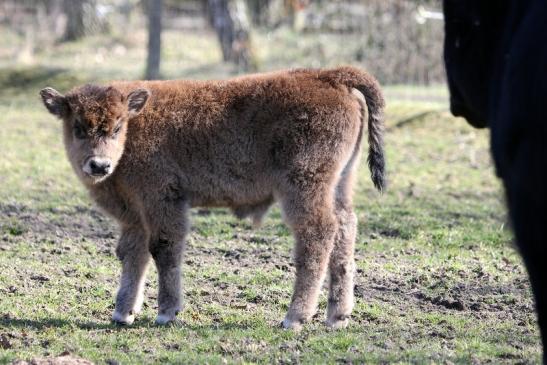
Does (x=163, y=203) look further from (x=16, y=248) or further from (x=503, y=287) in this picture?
(x=503, y=287)

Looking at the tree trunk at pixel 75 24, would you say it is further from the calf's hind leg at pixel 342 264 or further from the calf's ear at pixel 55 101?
the calf's hind leg at pixel 342 264

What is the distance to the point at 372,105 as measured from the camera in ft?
24.5

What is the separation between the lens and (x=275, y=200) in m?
7.41

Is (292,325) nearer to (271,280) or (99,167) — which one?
(271,280)

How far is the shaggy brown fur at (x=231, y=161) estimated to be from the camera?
7133 millimetres

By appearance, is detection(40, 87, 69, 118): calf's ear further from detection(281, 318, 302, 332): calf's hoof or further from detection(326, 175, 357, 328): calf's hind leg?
detection(281, 318, 302, 332): calf's hoof

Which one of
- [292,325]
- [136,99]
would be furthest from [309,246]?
[136,99]

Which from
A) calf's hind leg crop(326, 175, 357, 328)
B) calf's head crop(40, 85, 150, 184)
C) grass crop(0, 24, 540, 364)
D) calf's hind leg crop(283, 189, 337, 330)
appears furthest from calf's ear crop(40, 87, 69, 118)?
calf's hind leg crop(326, 175, 357, 328)

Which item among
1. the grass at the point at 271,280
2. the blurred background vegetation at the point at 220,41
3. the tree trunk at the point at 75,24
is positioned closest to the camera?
the grass at the point at 271,280

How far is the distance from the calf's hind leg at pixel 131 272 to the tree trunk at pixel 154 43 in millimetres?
10235

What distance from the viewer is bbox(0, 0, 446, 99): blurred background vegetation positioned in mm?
18828

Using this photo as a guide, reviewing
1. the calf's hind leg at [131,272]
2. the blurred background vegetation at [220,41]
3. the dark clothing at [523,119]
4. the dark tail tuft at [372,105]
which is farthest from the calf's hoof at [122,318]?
the blurred background vegetation at [220,41]

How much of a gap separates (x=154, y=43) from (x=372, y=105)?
1079 centimetres

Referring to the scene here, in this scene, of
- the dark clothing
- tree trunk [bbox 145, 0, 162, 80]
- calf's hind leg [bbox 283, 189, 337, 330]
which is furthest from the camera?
tree trunk [bbox 145, 0, 162, 80]
